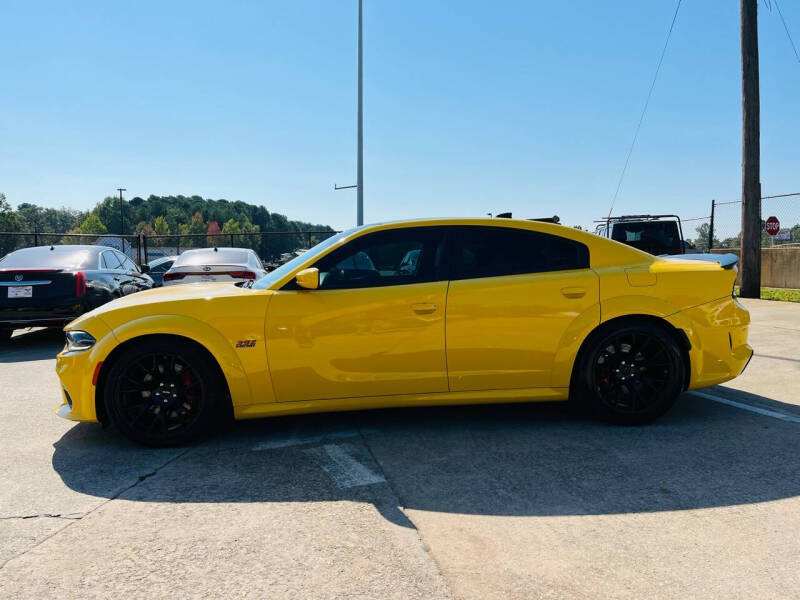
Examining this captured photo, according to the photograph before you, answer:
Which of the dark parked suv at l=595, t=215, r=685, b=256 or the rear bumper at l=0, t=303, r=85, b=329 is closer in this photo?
the rear bumper at l=0, t=303, r=85, b=329

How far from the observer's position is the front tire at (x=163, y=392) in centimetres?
389

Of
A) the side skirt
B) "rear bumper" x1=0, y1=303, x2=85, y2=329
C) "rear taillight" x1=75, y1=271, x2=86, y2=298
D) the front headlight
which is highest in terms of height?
"rear taillight" x1=75, y1=271, x2=86, y2=298

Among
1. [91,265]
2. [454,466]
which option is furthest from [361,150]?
[454,466]

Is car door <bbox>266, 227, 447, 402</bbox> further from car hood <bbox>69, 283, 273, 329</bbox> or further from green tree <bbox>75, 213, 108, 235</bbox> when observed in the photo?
green tree <bbox>75, 213, 108, 235</bbox>

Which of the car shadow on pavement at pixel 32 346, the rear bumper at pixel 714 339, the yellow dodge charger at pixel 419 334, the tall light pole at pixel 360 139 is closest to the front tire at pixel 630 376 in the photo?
the yellow dodge charger at pixel 419 334

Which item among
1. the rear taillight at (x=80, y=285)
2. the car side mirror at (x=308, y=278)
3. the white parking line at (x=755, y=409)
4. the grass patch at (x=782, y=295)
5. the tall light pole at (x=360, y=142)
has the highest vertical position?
the tall light pole at (x=360, y=142)

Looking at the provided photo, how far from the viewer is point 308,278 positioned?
3926mm

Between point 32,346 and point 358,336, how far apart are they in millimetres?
6768

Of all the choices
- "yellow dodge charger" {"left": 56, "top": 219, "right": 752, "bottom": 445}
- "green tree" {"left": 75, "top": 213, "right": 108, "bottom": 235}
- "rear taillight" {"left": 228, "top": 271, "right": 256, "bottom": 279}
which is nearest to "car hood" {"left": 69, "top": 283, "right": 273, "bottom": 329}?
"yellow dodge charger" {"left": 56, "top": 219, "right": 752, "bottom": 445}

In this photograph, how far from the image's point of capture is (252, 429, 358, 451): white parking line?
3.91 m

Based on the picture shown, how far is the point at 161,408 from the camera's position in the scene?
3.93 m

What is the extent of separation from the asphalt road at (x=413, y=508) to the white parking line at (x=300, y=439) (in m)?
0.02

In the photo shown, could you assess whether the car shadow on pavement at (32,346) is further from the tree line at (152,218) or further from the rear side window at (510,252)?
the tree line at (152,218)

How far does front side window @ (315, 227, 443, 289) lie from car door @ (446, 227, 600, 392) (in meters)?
0.16
